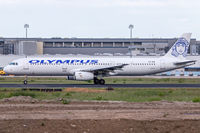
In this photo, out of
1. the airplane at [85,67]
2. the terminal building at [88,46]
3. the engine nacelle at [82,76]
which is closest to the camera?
the engine nacelle at [82,76]

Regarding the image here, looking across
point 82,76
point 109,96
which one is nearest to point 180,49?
point 82,76

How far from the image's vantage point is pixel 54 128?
56.6 feet

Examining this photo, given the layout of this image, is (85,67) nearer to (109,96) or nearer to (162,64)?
(162,64)

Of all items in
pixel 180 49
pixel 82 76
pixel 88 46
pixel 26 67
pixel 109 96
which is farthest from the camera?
pixel 88 46

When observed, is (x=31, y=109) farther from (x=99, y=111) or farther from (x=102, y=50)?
(x=102, y=50)

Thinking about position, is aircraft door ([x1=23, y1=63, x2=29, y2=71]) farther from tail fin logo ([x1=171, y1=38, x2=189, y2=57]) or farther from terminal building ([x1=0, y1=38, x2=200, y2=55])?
terminal building ([x1=0, y1=38, x2=200, y2=55])

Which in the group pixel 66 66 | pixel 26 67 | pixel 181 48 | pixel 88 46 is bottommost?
pixel 26 67

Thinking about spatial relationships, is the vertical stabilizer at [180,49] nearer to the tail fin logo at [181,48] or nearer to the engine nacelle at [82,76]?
the tail fin logo at [181,48]

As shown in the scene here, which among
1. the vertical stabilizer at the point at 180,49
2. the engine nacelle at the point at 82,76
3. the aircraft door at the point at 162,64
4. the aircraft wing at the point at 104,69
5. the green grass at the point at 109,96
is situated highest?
the vertical stabilizer at the point at 180,49

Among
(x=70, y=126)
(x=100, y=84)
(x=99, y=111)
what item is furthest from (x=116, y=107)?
(x=100, y=84)

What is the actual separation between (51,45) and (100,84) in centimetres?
7776

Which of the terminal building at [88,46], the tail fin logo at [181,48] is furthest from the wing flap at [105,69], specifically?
the terminal building at [88,46]
